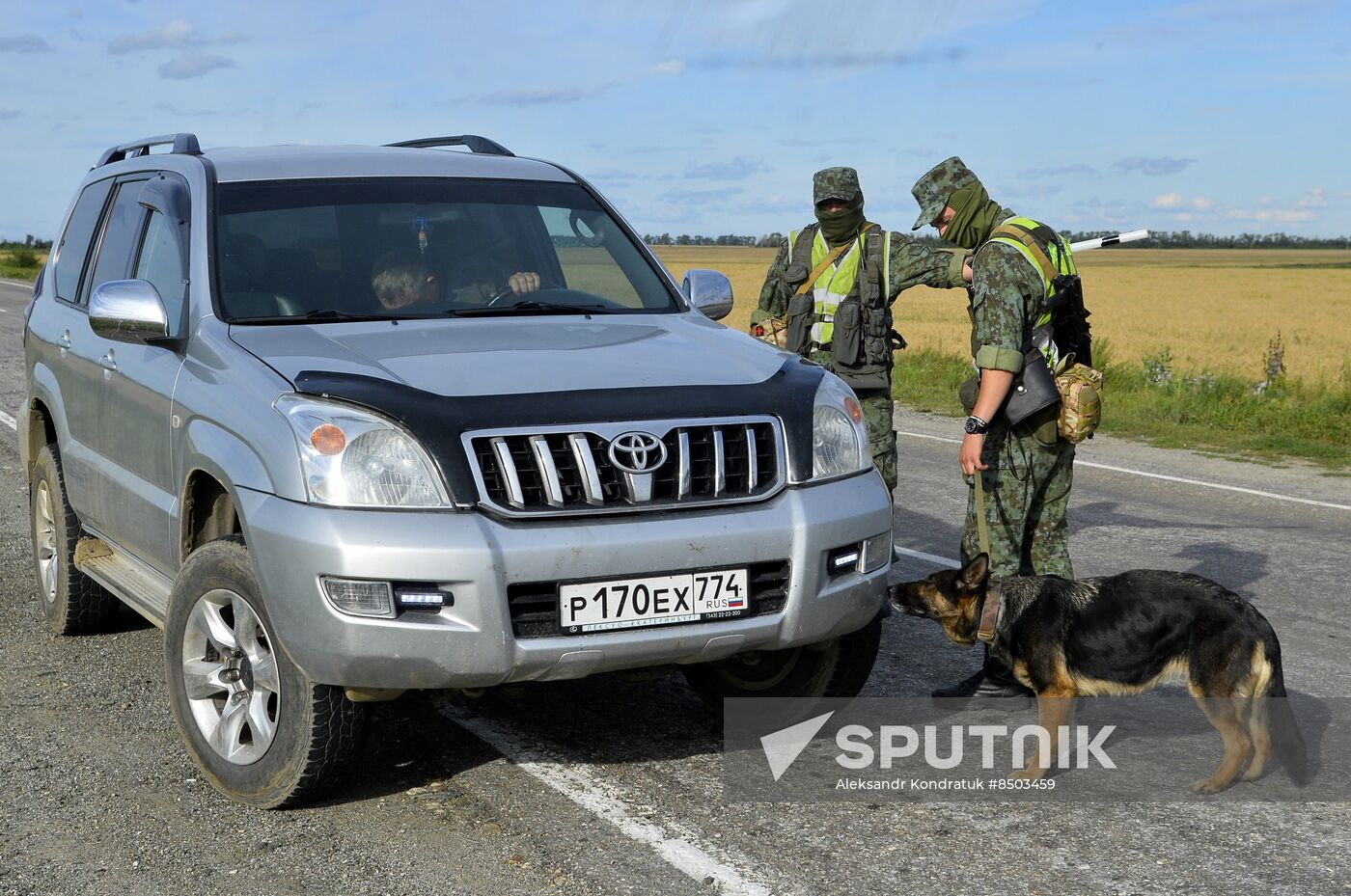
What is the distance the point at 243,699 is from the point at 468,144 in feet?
9.79

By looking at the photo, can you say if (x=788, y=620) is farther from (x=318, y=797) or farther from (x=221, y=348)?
(x=221, y=348)

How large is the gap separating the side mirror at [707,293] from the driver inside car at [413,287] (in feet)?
2.71

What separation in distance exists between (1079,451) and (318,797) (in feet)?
31.8

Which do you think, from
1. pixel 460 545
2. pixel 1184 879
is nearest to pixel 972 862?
pixel 1184 879

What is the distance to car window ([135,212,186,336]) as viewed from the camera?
5.02 metres

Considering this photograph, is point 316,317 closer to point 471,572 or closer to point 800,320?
point 471,572

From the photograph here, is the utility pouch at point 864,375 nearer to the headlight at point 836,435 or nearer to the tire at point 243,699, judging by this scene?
the headlight at point 836,435

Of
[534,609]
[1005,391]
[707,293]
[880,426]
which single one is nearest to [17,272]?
[880,426]

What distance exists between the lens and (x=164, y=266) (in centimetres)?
527

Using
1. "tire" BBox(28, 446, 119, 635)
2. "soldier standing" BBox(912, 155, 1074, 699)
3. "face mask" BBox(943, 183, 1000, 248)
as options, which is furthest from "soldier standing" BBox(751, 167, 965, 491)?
"tire" BBox(28, 446, 119, 635)

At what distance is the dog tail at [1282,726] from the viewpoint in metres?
4.10

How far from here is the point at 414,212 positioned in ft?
17.4

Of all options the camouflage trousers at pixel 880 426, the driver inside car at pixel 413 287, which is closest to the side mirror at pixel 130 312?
the driver inside car at pixel 413 287

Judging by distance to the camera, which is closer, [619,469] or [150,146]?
[619,469]
